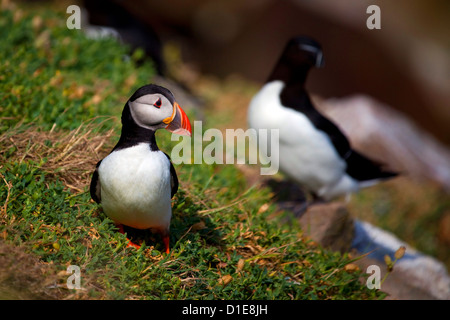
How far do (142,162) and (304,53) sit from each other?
2671mm

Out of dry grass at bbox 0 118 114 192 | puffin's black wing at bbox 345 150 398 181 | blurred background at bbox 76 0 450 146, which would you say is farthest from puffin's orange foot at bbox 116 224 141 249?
blurred background at bbox 76 0 450 146

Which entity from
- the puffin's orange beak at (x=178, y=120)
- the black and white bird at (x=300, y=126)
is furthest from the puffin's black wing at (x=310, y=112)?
the puffin's orange beak at (x=178, y=120)

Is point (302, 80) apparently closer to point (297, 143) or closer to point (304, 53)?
point (304, 53)

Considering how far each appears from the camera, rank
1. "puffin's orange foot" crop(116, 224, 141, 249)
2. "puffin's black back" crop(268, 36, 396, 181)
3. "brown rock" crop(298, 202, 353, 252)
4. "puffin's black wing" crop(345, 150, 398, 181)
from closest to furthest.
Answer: "puffin's orange foot" crop(116, 224, 141, 249) < "brown rock" crop(298, 202, 353, 252) < "puffin's black back" crop(268, 36, 396, 181) < "puffin's black wing" crop(345, 150, 398, 181)

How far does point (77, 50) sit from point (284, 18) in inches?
211

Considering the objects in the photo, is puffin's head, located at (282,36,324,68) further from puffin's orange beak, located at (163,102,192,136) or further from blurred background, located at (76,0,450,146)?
blurred background, located at (76,0,450,146)

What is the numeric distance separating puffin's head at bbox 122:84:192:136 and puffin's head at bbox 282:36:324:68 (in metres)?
2.40

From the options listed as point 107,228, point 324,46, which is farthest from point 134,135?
point 324,46

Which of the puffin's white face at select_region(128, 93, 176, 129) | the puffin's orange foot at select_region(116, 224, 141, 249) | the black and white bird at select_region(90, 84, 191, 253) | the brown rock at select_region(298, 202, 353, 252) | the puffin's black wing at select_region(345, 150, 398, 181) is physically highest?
the puffin's white face at select_region(128, 93, 176, 129)

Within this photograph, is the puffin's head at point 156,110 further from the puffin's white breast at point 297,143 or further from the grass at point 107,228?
the puffin's white breast at point 297,143

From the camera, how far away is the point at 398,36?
11.2 metres

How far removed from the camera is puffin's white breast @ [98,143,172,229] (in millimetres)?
3043

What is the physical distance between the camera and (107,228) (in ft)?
11.3
